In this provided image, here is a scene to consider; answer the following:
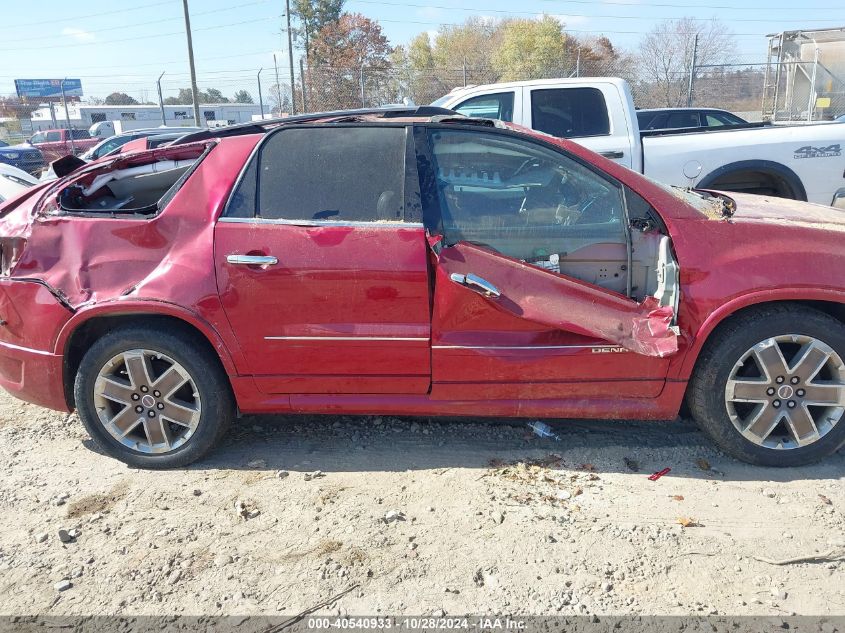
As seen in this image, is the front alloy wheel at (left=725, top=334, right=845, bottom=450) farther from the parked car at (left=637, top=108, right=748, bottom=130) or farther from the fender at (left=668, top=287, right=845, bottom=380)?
the parked car at (left=637, top=108, right=748, bottom=130)

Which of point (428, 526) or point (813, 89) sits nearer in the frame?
point (428, 526)

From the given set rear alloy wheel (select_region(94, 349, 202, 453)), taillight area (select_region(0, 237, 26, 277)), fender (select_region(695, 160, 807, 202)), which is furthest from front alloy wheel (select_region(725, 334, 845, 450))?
taillight area (select_region(0, 237, 26, 277))

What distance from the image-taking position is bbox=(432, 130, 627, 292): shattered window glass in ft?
10.5

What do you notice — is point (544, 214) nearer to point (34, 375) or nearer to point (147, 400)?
point (147, 400)

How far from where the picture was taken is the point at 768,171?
6418 millimetres

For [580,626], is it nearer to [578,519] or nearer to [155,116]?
[578,519]

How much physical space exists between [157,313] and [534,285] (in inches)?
75.8

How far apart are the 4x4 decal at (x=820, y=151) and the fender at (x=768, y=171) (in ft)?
0.65

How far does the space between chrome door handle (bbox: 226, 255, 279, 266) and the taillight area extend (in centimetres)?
123

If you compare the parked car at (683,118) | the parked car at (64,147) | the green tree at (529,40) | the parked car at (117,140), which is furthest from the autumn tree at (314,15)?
the parked car at (683,118)

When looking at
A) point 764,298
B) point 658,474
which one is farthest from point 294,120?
point 658,474

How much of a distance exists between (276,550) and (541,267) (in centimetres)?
183

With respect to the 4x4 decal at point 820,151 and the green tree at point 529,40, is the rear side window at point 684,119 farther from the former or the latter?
the green tree at point 529,40

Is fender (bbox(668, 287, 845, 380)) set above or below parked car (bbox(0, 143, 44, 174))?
below
